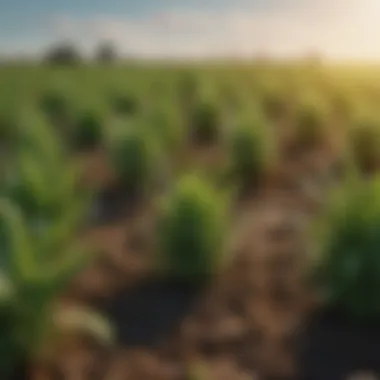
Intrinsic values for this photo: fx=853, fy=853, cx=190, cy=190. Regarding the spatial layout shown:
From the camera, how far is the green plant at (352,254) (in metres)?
1.79

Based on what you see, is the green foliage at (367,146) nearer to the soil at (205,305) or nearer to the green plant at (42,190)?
the soil at (205,305)

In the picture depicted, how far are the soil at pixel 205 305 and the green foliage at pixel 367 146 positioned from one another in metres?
0.47

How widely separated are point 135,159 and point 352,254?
3.57 feet

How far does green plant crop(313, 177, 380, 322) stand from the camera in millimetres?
1786

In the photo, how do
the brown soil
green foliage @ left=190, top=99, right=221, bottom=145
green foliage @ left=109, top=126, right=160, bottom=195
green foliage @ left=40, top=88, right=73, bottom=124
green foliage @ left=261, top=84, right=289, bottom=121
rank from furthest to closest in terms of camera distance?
green foliage @ left=261, top=84, right=289, bottom=121 → green foliage @ left=40, top=88, right=73, bottom=124 → green foliage @ left=190, top=99, right=221, bottom=145 → green foliage @ left=109, top=126, right=160, bottom=195 → the brown soil

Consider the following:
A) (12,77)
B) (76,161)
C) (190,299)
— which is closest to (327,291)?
(190,299)

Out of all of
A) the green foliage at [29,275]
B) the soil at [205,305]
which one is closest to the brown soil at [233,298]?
the soil at [205,305]

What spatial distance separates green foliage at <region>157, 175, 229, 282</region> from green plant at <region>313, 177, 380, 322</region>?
0.83 feet

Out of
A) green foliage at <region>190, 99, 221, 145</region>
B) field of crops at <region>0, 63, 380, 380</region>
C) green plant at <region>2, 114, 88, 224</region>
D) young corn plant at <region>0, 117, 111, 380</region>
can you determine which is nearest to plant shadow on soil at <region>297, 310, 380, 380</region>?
field of crops at <region>0, 63, 380, 380</region>

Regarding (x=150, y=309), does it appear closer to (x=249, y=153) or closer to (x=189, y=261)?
(x=189, y=261)

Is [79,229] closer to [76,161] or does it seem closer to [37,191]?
[37,191]

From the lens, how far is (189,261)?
1987 mm

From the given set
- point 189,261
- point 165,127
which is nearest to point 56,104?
point 165,127

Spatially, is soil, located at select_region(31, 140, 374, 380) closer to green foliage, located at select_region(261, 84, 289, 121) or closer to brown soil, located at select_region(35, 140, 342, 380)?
brown soil, located at select_region(35, 140, 342, 380)
